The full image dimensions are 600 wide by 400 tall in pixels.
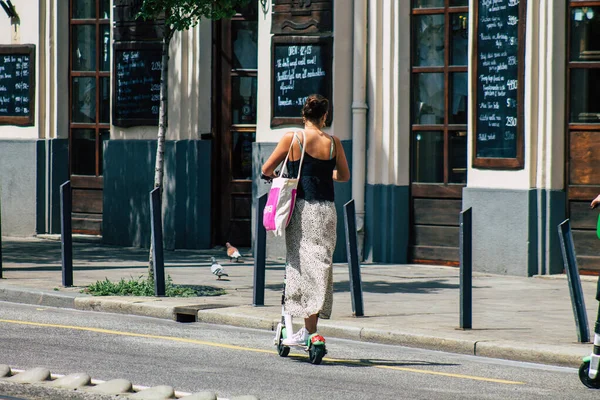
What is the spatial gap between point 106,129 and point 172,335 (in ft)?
30.4

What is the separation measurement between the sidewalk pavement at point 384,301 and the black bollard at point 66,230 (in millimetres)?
173

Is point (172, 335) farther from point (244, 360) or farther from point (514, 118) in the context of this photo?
point (514, 118)

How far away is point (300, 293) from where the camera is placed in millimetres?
8555

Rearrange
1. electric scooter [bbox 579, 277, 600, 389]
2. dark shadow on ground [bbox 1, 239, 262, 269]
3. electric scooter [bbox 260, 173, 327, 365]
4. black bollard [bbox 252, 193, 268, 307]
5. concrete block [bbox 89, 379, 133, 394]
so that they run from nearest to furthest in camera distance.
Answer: concrete block [bbox 89, 379, 133, 394] → electric scooter [bbox 579, 277, 600, 389] → electric scooter [bbox 260, 173, 327, 365] → black bollard [bbox 252, 193, 268, 307] → dark shadow on ground [bbox 1, 239, 262, 269]

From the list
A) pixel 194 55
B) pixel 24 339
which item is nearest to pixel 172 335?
pixel 24 339

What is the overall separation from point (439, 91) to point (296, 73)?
1857 millimetres

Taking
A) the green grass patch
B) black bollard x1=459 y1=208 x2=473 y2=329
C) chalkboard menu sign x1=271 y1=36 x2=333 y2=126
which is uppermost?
chalkboard menu sign x1=271 y1=36 x2=333 y2=126

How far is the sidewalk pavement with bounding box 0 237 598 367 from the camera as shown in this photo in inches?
364

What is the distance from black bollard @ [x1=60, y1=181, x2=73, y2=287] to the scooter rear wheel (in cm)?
435

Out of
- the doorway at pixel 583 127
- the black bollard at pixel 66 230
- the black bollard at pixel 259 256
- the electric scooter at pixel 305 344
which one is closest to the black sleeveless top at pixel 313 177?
the electric scooter at pixel 305 344

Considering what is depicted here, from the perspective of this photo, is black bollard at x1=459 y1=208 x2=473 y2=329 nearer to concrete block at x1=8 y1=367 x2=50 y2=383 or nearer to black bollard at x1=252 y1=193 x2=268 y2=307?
black bollard at x1=252 y1=193 x2=268 y2=307

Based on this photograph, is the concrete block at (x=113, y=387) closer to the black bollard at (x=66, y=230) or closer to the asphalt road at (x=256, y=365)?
the asphalt road at (x=256, y=365)

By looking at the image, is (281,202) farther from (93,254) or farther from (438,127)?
(93,254)

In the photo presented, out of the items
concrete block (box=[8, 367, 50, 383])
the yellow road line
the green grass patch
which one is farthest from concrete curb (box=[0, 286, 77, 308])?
concrete block (box=[8, 367, 50, 383])
